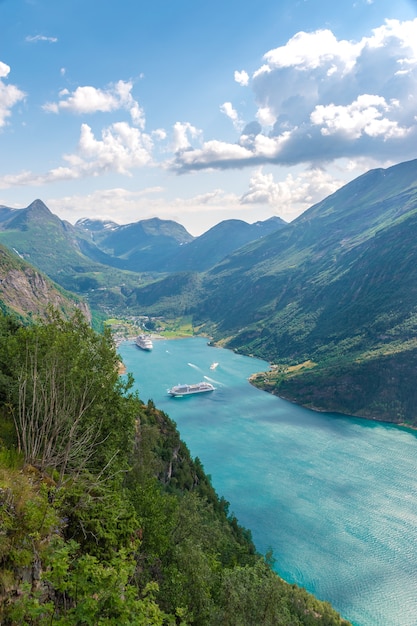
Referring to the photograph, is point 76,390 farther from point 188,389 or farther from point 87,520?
point 188,389

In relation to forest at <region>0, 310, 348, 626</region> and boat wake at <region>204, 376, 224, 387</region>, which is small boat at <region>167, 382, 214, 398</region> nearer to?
boat wake at <region>204, 376, 224, 387</region>

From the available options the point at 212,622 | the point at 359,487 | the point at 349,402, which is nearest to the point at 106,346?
the point at 212,622

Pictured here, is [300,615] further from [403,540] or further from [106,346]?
[106,346]

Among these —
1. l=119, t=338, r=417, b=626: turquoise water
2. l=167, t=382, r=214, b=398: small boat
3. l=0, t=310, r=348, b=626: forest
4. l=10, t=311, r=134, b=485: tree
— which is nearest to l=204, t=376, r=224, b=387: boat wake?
l=167, t=382, r=214, b=398: small boat

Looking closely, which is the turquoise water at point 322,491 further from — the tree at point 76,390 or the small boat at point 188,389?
the tree at point 76,390

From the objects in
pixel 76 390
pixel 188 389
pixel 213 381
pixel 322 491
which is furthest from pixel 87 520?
pixel 213 381

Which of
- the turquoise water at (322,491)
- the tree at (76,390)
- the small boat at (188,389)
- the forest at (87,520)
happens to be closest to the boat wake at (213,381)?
the small boat at (188,389)
